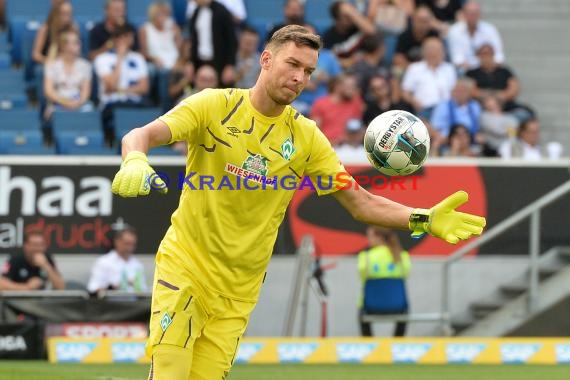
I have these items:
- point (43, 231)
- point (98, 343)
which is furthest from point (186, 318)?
point (43, 231)

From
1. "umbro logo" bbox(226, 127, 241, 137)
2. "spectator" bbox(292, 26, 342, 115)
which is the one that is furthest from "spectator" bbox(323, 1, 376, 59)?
"umbro logo" bbox(226, 127, 241, 137)

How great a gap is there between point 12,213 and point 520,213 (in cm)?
630

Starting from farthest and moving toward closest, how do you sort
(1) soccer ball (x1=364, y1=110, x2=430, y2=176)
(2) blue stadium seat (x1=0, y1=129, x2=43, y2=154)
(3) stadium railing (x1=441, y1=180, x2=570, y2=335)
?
(2) blue stadium seat (x1=0, y1=129, x2=43, y2=154) → (3) stadium railing (x1=441, y1=180, x2=570, y2=335) → (1) soccer ball (x1=364, y1=110, x2=430, y2=176)

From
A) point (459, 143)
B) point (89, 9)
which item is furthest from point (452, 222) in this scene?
point (89, 9)

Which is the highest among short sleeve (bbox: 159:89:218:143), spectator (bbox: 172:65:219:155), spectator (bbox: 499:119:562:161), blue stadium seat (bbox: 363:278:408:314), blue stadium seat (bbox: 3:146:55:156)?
short sleeve (bbox: 159:89:218:143)

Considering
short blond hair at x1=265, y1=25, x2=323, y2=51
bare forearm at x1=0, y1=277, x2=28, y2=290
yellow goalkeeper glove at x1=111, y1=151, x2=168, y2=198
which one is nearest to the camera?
yellow goalkeeper glove at x1=111, y1=151, x2=168, y2=198

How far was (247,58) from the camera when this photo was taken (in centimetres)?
1734

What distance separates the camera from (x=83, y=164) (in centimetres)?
1552

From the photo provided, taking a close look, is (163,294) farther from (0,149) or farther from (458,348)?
(0,149)

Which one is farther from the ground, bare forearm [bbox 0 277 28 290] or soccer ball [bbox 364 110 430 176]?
soccer ball [bbox 364 110 430 176]

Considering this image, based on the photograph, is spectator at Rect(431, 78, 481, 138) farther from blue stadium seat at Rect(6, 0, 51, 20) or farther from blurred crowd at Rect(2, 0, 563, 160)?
blue stadium seat at Rect(6, 0, 51, 20)

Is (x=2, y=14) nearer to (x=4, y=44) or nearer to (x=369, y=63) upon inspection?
(x=4, y=44)

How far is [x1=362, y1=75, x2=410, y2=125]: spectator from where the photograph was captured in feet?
54.9

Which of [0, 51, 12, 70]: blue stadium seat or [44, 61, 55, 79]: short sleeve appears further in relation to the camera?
[0, 51, 12, 70]: blue stadium seat
